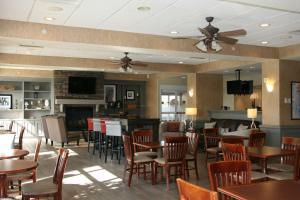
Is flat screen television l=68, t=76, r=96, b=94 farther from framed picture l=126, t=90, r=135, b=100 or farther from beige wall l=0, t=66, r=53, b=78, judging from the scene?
framed picture l=126, t=90, r=135, b=100

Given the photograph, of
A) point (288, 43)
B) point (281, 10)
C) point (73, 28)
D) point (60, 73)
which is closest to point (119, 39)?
point (73, 28)

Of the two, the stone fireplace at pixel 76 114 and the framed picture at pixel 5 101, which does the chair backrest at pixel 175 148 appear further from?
the framed picture at pixel 5 101

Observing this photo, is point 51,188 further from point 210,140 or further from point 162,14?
point 210,140

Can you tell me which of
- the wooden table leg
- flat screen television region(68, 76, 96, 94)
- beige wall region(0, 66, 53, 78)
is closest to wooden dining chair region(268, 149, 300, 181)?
the wooden table leg

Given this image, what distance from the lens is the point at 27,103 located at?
552 inches

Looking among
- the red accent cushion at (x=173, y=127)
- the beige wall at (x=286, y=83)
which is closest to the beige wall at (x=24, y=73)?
the red accent cushion at (x=173, y=127)

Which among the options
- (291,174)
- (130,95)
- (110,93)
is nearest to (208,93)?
(130,95)

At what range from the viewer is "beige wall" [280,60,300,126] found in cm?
830

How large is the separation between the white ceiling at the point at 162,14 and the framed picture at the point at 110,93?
8696mm

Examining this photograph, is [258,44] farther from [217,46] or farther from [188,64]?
[188,64]

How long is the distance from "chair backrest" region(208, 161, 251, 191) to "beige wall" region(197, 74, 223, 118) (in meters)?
9.22

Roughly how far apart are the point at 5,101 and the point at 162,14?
1034 cm

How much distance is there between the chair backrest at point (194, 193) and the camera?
6.10ft

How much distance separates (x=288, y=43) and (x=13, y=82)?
11.0 metres
